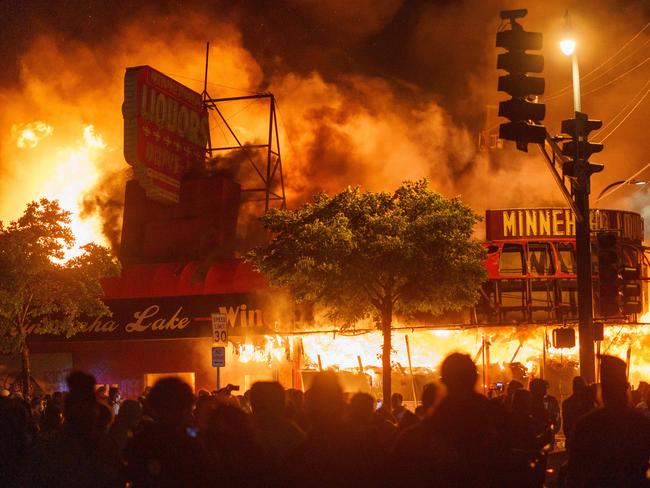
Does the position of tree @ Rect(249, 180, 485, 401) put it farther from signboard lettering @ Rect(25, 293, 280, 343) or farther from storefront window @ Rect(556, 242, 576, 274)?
storefront window @ Rect(556, 242, 576, 274)

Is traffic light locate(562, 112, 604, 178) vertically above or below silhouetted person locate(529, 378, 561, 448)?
above

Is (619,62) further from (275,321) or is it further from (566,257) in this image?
(275,321)

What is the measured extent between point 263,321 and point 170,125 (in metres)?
8.90

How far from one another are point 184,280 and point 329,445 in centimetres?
2751

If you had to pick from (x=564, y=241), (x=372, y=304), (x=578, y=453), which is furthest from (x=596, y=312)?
(x=578, y=453)

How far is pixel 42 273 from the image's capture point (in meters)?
26.2

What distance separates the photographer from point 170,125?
3350 centimetres

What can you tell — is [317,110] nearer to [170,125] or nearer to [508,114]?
[170,125]

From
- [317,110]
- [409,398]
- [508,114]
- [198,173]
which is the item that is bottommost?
[409,398]

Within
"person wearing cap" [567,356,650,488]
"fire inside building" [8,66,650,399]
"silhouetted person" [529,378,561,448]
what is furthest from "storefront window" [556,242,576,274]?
"person wearing cap" [567,356,650,488]

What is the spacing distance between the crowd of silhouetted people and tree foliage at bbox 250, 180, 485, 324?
1605 centimetres

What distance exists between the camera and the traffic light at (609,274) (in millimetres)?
14789

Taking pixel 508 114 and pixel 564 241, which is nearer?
pixel 508 114

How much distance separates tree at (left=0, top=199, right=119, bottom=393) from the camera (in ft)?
82.9
